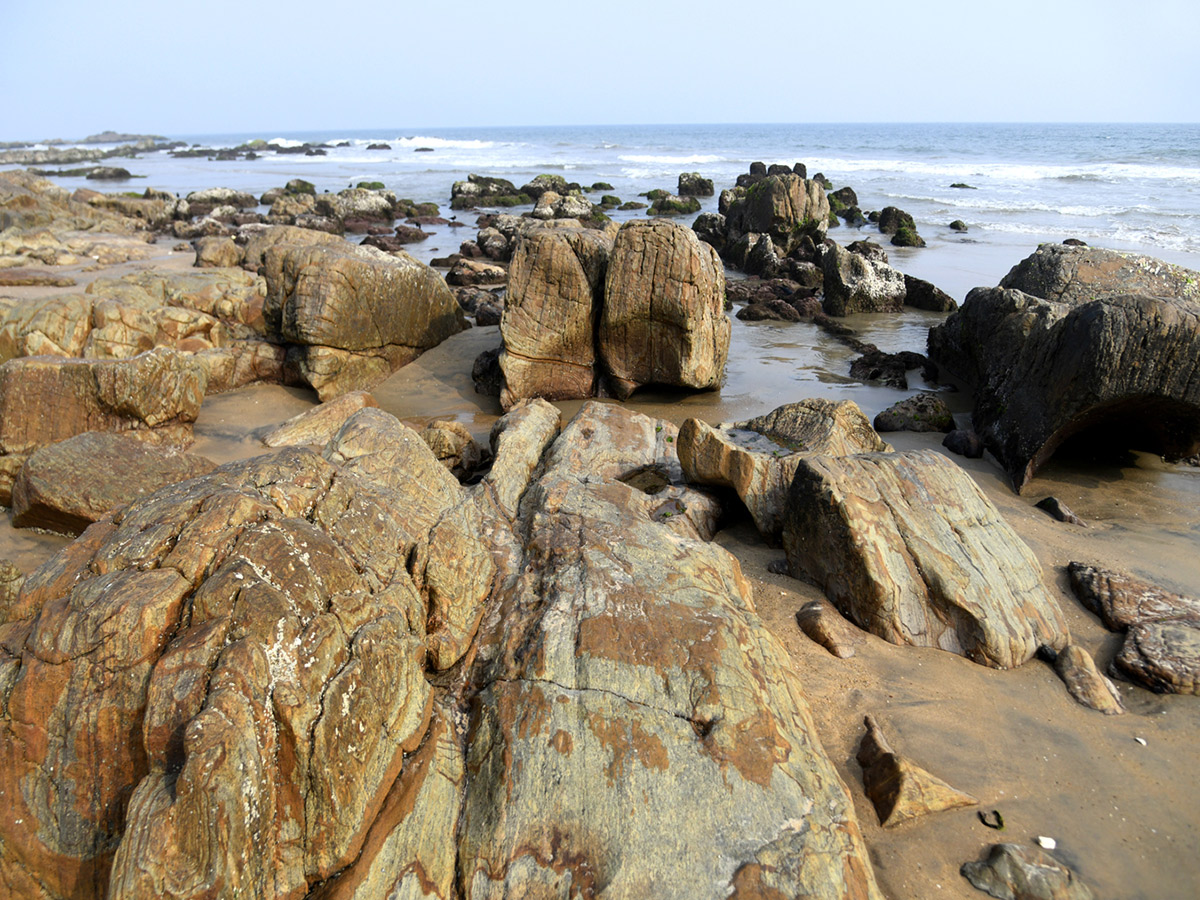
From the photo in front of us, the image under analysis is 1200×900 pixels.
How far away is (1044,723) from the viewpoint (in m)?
4.00

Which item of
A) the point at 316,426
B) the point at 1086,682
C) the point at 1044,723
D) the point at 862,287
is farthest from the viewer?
the point at 862,287

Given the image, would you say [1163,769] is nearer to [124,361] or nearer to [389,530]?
[389,530]

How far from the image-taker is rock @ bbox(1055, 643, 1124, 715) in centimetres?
412

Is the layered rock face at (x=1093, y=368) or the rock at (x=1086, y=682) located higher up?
the layered rock face at (x=1093, y=368)

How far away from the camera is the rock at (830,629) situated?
4.48 m

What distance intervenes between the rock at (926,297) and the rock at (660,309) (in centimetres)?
691

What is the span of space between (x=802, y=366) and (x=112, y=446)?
8954mm

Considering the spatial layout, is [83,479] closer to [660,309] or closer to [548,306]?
[548,306]

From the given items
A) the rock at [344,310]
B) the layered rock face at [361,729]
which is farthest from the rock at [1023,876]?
the rock at [344,310]

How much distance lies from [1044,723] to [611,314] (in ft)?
20.8

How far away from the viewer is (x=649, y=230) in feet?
29.0

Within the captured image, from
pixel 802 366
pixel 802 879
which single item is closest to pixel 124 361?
pixel 802 879

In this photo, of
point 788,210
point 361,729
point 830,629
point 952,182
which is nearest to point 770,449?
point 830,629

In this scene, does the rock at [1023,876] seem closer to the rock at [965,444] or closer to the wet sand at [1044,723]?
the wet sand at [1044,723]
